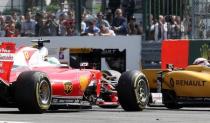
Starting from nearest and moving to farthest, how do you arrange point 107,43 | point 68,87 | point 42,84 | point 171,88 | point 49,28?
point 42,84 < point 68,87 < point 171,88 < point 107,43 < point 49,28

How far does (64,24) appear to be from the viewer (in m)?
24.1

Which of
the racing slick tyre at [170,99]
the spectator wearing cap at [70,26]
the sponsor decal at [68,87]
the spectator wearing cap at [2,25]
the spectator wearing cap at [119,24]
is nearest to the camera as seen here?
the sponsor decal at [68,87]

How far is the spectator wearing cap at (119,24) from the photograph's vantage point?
22947 millimetres

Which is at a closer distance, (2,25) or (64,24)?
(64,24)

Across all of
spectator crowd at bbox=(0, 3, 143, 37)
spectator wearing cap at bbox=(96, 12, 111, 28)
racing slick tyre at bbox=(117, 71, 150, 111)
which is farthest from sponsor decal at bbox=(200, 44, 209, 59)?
racing slick tyre at bbox=(117, 71, 150, 111)

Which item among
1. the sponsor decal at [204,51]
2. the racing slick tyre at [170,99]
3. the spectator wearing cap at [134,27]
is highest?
the spectator wearing cap at [134,27]

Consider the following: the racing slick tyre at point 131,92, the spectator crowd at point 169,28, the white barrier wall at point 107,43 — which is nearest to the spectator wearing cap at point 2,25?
the white barrier wall at point 107,43

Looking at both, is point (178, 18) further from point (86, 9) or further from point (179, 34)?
point (86, 9)

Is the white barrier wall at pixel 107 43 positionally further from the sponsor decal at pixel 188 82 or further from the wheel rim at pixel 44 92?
the wheel rim at pixel 44 92

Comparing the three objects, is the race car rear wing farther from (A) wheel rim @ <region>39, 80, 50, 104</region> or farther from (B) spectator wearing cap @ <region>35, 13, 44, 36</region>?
(B) spectator wearing cap @ <region>35, 13, 44, 36</region>

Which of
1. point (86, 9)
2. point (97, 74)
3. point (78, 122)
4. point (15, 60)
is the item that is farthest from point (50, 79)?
point (86, 9)

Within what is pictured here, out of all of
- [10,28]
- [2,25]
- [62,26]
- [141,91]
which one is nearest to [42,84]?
[141,91]

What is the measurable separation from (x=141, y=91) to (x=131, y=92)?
0.47m

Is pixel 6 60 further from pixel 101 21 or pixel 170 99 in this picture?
pixel 101 21
